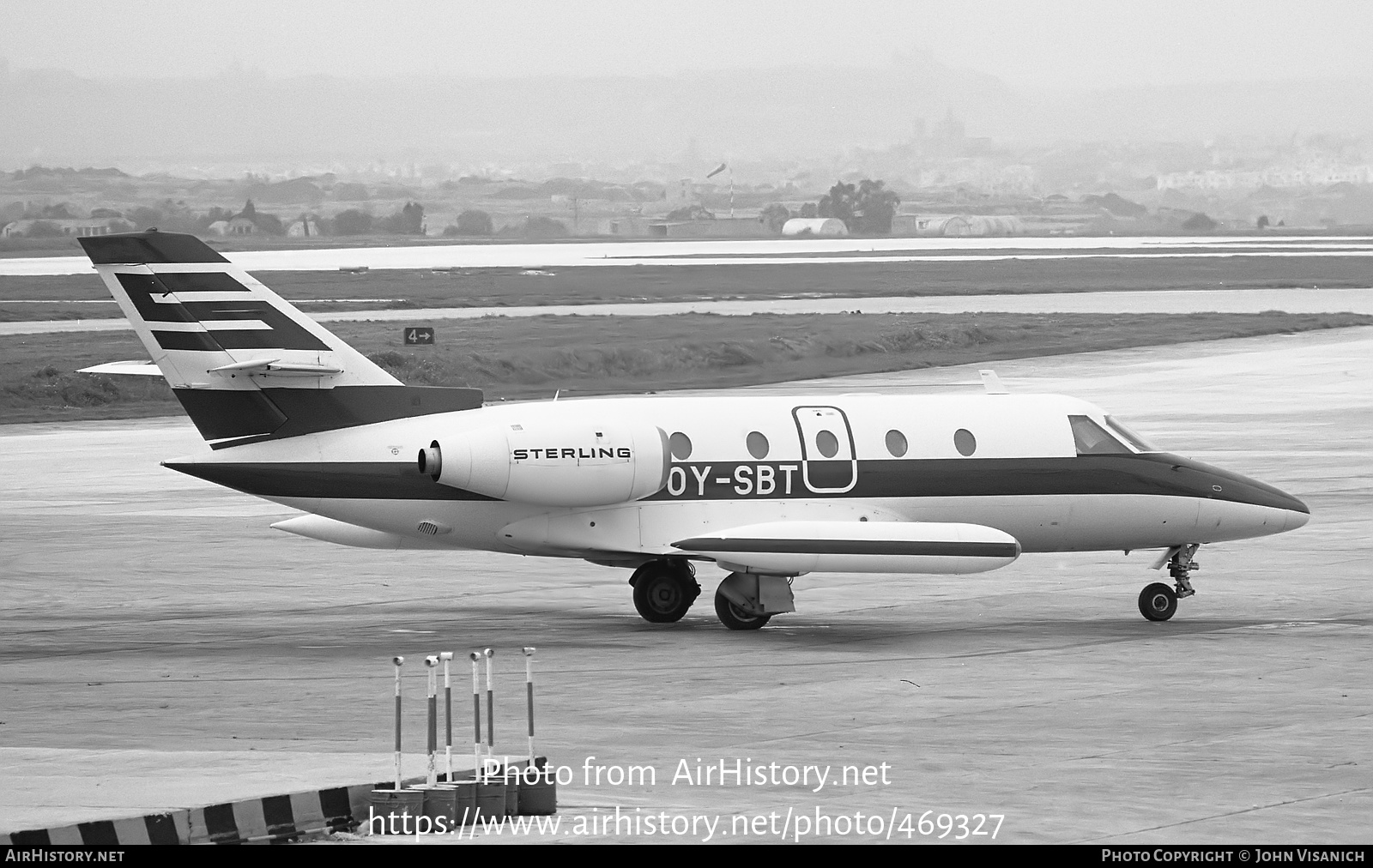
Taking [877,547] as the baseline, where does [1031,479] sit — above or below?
above

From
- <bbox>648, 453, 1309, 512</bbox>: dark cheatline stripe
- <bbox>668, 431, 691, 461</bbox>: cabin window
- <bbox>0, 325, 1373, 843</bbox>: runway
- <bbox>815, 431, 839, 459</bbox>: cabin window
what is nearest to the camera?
<bbox>0, 325, 1373, 843</bbox>: runway

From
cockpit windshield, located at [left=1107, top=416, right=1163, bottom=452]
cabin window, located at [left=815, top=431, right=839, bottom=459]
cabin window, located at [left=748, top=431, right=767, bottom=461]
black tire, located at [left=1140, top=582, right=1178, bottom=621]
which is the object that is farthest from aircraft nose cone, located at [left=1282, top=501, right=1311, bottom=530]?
cabin window, located at [left=748, top=431, right=767, bottom=461]

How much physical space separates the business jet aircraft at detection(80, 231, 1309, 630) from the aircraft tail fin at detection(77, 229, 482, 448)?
0.02 meters

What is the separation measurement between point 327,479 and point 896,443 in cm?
669

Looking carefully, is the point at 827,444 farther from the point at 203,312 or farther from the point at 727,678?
the point at 203,312

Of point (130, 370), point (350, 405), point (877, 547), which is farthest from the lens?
point (130, 370)

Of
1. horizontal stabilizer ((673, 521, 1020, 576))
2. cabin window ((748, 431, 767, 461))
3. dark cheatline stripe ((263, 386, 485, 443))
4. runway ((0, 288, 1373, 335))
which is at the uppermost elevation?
dark cheatline stripe ((263, 386, 485, 443))

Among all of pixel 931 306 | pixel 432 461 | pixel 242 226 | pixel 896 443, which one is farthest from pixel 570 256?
pixel 432 461

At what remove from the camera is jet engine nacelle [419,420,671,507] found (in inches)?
905

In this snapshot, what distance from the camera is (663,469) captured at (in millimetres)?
23797

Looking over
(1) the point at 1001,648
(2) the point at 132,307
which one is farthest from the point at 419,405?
(1) the point at 1001,648

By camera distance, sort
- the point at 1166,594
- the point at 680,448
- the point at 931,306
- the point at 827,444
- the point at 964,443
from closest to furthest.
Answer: the point at 680,448
the point at 827,444
the point at 1166,594
the point at 964,443
the point at 931,306

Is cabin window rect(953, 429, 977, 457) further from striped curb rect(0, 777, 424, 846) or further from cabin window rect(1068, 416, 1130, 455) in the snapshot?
striped curb rect(0, 777, 424, 846)
